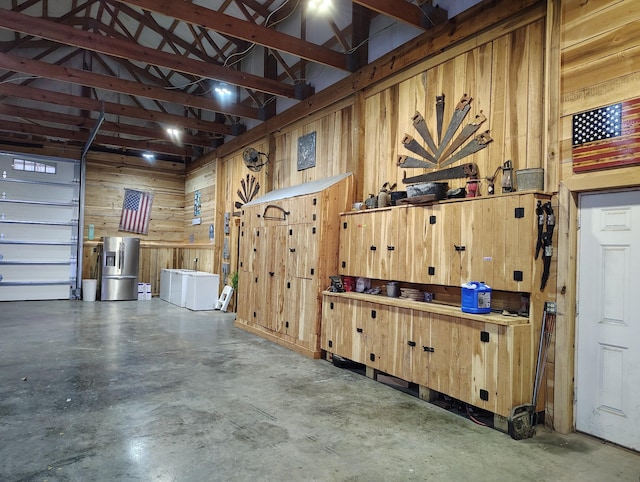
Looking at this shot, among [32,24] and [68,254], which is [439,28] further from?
[68,254]

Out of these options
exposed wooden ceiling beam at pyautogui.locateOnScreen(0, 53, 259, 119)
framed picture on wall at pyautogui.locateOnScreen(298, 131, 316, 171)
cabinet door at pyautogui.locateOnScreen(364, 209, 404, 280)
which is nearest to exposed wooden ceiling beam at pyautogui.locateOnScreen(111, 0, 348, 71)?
framed picture on wall at pyautogui.locateOnScreen(298, 131, 316, 171)

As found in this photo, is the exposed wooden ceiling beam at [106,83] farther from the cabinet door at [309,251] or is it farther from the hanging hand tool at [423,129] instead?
the hanging hand tool at [423,129]

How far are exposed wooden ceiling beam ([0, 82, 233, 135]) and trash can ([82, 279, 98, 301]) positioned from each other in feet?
14.7

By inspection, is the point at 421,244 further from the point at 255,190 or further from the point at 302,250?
the point at 255,190

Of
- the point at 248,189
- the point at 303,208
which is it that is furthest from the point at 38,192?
the point at 303,208

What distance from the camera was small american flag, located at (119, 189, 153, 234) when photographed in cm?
1184

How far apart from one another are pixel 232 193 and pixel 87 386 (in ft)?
20.8

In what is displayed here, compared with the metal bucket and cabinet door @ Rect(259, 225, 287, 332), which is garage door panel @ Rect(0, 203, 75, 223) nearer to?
cabinet door @ Rect(259, 225, 287, 332)

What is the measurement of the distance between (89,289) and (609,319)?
11.0 metres

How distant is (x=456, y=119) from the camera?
451 cm

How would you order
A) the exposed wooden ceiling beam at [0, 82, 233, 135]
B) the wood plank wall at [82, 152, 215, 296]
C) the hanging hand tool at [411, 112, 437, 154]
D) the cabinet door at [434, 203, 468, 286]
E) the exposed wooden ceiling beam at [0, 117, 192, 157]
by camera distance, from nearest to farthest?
the cabinet door at [434, 203, 468, 286]
the hanging hand tool at [411, 112, 437, 154]
the exposed wooden ceiling beam at [0, 82, 233, 135]
the exposed wooden ceiling beam at [0, 117, 192, 157]
the wood plank wall at [82, 152, 215, 296]

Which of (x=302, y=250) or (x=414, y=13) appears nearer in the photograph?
(x=414, y=13)

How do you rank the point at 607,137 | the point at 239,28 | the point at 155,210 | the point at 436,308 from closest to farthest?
the point at 607,137, the point at 436,308, the point at 239,28, the point at 155,210

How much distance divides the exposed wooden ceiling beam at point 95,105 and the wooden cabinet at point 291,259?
2796 millimetres
